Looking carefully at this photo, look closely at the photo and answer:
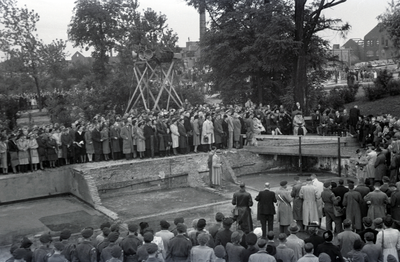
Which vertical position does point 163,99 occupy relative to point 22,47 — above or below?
below

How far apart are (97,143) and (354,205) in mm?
10422

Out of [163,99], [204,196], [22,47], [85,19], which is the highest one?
[85,19]

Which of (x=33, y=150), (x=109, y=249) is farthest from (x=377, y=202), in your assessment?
(x=33, y=150)

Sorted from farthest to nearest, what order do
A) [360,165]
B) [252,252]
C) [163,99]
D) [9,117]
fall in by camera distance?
[163,99] → [9,117] → [360,165] → [252,252]

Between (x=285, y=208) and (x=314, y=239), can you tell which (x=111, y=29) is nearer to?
(x=285, y=208)

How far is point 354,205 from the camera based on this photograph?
427 inches

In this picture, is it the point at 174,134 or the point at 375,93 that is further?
the point at 375,93

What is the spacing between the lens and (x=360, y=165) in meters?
15.1

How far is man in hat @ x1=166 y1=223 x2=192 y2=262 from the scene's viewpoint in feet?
26.0

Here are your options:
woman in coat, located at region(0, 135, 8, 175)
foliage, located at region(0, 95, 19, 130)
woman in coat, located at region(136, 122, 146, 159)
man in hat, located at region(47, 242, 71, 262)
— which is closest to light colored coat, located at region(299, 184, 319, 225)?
man in hat, located at region(47, 242, 71, 262)

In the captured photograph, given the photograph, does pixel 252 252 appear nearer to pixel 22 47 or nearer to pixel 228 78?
pixel 228 78

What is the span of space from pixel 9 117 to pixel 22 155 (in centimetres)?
1206

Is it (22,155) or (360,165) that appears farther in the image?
(22,155)

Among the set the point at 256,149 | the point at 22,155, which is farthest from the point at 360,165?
the point at 22,155
